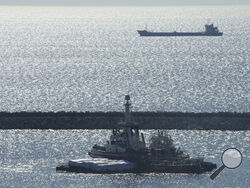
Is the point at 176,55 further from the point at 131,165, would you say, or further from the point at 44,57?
the point at 131,165

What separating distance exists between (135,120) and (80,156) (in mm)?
12984

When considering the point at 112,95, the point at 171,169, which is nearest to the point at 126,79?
the point at 112,95

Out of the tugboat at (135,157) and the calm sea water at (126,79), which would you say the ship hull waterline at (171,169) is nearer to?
the tugboat at (135,157)

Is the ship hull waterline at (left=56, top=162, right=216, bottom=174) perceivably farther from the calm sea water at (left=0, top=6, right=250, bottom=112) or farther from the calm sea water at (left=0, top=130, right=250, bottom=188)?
the calm sea water at (left=0, top=6, right=250, bottom=112)

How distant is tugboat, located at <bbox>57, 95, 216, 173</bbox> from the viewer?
202ft

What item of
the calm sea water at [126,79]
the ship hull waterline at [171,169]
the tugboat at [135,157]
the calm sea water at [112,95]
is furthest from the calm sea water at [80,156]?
the calm sea water at [126,79]

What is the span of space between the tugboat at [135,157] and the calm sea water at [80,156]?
79cm

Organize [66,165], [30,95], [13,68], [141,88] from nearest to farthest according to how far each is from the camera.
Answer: [66,165], [30,95], [141,88], [13,68]

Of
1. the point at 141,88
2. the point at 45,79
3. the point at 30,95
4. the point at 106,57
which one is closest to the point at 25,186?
the point at 30,95

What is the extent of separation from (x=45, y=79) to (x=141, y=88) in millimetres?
18314

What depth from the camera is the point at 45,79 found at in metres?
130

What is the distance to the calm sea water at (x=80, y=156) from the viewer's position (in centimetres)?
5741

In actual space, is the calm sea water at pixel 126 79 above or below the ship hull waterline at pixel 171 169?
above

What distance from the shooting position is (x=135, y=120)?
78.7m
